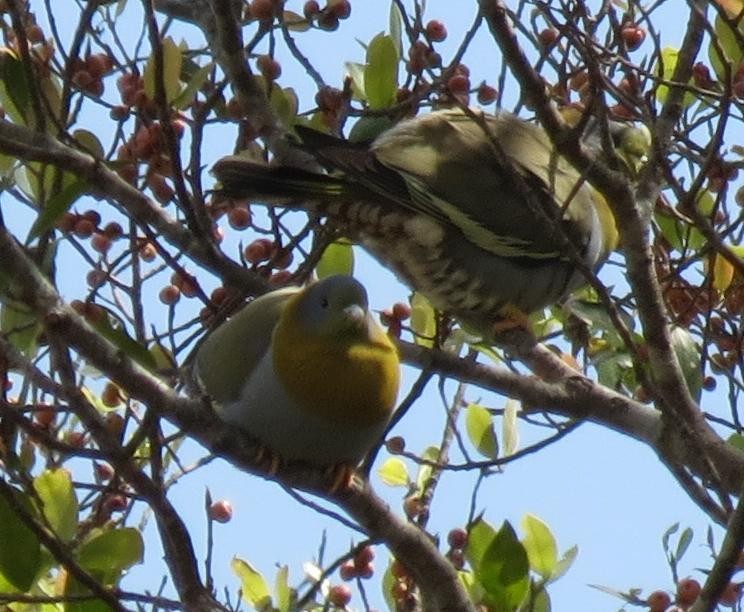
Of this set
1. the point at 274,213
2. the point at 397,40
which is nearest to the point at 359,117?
the point at 397,40

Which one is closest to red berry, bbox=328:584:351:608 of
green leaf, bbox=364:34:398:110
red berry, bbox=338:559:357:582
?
red berry, bbox=338:559:357:582

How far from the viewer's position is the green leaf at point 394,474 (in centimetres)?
362

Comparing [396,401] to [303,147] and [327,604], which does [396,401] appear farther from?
[303,147]

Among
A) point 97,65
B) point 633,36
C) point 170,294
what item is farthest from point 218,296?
point 633,36

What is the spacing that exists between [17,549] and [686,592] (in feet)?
5.34

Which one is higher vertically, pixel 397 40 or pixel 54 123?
pixel 397 40

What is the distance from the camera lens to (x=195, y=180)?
2518 mm

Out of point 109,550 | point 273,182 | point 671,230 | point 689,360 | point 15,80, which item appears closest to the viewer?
point 109,550

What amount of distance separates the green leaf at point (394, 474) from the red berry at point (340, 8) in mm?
1160

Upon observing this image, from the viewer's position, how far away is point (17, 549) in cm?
200

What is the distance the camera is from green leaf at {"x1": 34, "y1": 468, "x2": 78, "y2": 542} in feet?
7.54

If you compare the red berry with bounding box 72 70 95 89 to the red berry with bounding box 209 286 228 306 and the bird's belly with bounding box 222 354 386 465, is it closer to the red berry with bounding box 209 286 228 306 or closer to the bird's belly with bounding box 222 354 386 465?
the red berry with bounding box 209 286 228 306

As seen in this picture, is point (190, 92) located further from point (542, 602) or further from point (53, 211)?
point (542, 602)

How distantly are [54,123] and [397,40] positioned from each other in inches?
39.8
